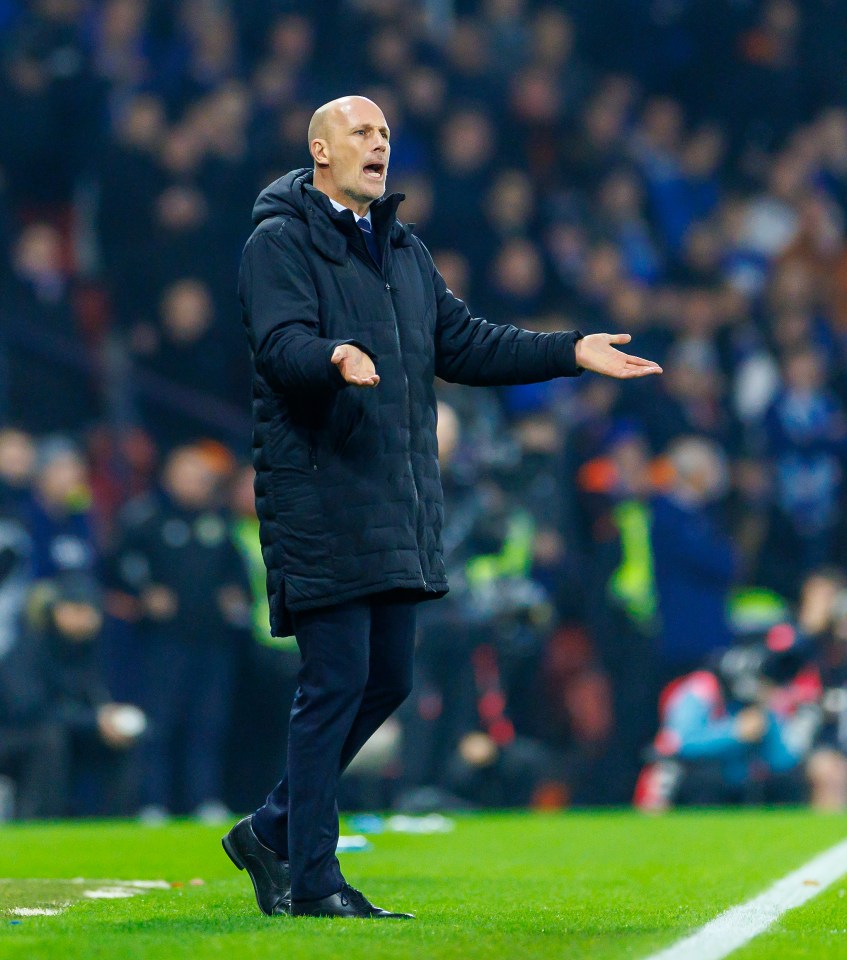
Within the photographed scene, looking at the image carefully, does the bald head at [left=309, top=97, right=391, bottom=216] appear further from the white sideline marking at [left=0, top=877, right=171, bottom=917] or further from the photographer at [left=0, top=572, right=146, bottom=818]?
the photographer at [left=0, top=572, right=146, bottom=818]

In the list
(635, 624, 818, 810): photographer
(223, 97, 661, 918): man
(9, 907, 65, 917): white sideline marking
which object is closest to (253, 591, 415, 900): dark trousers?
(223, 97, 661, 918): man

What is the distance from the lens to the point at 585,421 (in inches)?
462

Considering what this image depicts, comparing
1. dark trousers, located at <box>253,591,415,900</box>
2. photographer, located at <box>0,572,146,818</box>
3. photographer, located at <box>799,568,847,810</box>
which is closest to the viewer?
dark trousers, located at <box>253,591,415,900</box>

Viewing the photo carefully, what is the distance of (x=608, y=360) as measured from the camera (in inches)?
183

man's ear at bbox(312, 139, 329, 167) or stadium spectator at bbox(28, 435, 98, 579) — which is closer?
man's ear at bbox(312, 139, 329, 167)

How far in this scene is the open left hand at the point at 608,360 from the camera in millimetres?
4625

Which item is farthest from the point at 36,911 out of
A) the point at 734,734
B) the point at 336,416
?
the point at 734,734

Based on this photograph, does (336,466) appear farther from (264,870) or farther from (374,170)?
(264,870)

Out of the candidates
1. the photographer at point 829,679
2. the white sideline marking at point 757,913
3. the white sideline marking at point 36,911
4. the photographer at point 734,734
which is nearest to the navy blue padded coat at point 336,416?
the white sideline marking at point 36,911

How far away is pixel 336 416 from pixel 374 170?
2.01 ft

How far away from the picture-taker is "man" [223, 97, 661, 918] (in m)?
4.44

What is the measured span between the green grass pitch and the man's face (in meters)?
1.68

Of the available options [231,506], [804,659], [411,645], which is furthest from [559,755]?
[411,645]

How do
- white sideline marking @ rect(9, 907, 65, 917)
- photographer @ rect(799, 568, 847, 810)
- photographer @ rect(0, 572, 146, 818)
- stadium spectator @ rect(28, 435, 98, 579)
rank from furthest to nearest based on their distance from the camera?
1. photographer @ rect(799, 568, 847, 810)
2. stadium spectator @ rect(28, 435, 98, 579)
3. photographer @ rect(0, 572, 146, 818)
4. white sideline marking @ rect(9, 907, 65, 917)
